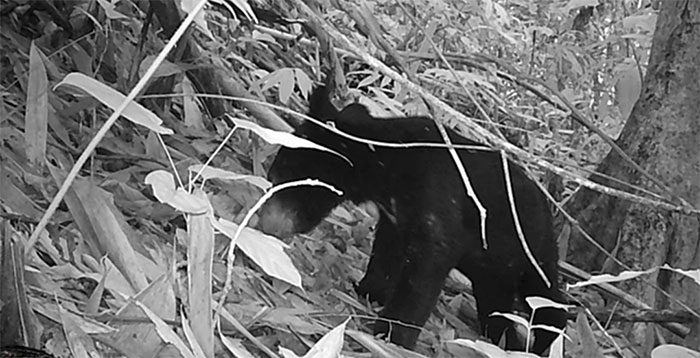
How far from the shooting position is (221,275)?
2111 mm

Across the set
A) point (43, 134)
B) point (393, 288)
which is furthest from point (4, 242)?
point (393, 288)

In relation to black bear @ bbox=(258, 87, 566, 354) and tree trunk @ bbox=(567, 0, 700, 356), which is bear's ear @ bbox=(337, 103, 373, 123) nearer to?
black bear @ bbox=(258, 87, 566, 354)

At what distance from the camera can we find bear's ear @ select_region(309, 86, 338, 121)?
2.94m

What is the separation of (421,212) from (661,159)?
3.15 feet

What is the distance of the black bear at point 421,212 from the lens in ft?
9.07

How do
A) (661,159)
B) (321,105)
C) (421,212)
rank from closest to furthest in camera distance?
(421,212) < (321,105) < (661,159)

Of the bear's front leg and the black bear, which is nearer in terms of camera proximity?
the black bear

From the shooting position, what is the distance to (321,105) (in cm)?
296

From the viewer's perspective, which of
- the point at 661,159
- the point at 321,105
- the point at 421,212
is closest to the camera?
the point at 421,212

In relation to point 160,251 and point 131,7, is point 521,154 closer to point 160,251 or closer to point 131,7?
point 160,251

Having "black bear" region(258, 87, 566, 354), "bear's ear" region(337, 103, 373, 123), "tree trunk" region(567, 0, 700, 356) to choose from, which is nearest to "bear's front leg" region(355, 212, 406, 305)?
"black bear" region(258, 87, 566, 354)

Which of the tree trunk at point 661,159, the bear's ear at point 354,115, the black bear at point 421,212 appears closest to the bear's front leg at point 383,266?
the black bear at point 421,212

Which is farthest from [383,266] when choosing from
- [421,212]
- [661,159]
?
[661,159]

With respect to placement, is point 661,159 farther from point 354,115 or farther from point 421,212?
point 354,115
